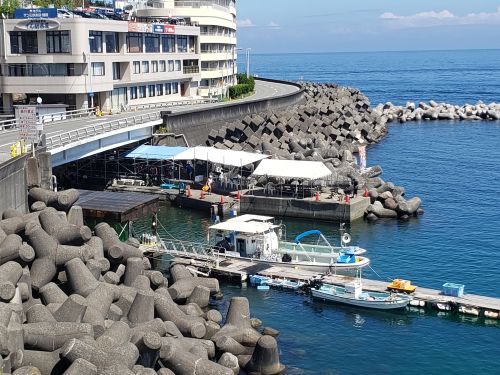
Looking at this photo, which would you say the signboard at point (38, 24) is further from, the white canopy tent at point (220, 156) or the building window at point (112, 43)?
the white canopy tent at point (220, 156)

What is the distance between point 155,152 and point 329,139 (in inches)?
1071

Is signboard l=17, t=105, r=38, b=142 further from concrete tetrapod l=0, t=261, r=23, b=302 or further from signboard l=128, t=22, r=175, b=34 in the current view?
signboard l=128, t=22, r=175, b=34

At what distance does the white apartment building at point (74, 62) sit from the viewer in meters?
71.5

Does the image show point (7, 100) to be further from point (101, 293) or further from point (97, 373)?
point (97, 373)

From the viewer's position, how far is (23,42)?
239ft

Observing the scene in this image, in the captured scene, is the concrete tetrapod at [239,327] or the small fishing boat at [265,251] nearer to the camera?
the concrete tetrapod at [239,327]

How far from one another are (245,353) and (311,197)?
27.5 metres

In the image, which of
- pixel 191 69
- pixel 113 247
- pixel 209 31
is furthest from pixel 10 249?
pixel 209 31

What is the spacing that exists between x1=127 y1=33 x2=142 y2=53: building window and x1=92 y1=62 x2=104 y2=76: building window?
23.0 feet

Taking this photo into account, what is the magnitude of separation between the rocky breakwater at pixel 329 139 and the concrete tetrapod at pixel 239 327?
81.7ft

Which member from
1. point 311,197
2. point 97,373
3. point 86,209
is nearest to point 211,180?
point 311,197

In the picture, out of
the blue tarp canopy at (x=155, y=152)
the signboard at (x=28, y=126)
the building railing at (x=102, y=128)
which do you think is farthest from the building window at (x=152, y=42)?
the signboard at (x=28, y=126)

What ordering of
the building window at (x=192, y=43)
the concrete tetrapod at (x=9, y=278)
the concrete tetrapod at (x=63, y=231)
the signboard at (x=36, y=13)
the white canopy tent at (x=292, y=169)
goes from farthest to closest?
the building window at (x=192, y=43) < the signboard at (x=36, y=13) < the white canopy tent at (x=292, y=169) < the concrete tetrapod at (x=63, y=231) < the concrete tetrapod at (x=9, y=278)

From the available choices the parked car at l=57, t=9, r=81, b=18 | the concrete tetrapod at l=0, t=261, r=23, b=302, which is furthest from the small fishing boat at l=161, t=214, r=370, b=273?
the parked car at l=57, t=9, r=81, b=18
